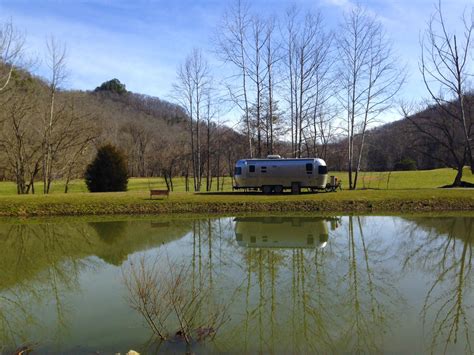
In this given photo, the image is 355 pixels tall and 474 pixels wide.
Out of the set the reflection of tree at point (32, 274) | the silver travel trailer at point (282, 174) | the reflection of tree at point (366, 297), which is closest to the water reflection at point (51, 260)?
the reflection of tree at point (32, 274)

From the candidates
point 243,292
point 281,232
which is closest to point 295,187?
point 281,232

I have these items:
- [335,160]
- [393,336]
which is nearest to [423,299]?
[393,336]

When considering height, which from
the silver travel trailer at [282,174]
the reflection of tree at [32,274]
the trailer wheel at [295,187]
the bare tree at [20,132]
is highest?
the bare tree at [20,132]

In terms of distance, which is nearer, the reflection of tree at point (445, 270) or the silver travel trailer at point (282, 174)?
the reflection of tree at point (445, 270)

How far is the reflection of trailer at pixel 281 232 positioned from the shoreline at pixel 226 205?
2.96m

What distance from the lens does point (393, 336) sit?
5.39 m

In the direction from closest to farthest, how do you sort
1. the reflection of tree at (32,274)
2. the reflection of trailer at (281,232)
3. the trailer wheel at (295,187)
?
the reflection of tree at (32,274) < the reflection of trailer at (281,232) < the trailer wheel at (295,187)

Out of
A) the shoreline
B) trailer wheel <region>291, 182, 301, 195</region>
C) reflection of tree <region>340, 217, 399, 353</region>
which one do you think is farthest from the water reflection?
trailer wheel <region>291, 182, 301, 195</region>

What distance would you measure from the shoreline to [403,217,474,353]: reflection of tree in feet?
15.6

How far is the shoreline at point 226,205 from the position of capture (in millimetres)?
21047

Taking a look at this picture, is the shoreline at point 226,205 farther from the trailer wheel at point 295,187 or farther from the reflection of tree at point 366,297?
the reflection of tree at point 366,297

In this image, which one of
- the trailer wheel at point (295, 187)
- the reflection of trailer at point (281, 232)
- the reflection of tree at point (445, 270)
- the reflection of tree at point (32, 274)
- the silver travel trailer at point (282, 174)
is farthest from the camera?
the trailer wheel at point (295, 187)

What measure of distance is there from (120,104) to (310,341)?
8528 cm

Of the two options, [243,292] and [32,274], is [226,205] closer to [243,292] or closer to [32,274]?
[32,274]
